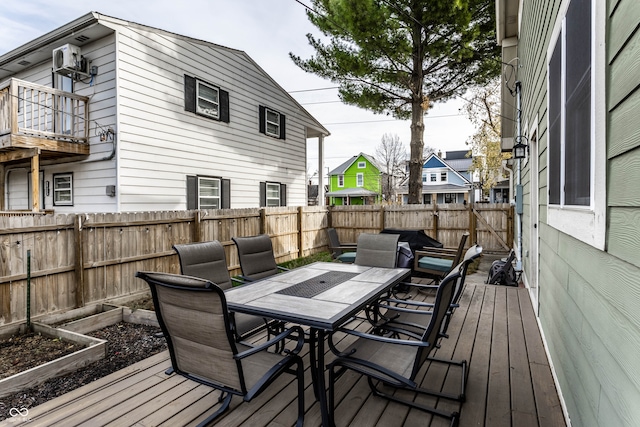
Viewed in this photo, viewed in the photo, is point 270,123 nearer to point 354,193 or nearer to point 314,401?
point 314,401

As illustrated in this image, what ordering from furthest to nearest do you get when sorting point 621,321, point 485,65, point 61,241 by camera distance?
point 485,65 → point 61,241 → point 621,321

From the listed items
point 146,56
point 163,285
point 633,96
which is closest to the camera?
point 633,96

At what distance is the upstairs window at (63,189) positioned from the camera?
7527 mm

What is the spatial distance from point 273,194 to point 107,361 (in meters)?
7.75

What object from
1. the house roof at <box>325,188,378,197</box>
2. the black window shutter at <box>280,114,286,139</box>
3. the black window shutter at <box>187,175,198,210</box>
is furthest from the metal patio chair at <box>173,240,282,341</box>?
the house roof at <box>325,188,378,197</box>

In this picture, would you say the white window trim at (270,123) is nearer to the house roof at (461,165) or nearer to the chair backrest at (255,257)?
the chair backrest at (255,257)

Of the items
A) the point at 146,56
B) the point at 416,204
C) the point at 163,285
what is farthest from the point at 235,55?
the point at 163,285

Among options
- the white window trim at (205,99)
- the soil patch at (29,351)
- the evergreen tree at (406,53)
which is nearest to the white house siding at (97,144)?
the white window trim at (205,99)

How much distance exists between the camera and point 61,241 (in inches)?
170

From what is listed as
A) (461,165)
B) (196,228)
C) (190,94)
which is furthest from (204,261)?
(461,165)

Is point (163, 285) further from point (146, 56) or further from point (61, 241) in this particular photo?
point (146, 56)

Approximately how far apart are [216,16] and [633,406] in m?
10.3

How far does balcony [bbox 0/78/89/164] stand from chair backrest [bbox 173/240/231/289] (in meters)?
5.12

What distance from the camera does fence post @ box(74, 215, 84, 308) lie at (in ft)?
14.6
